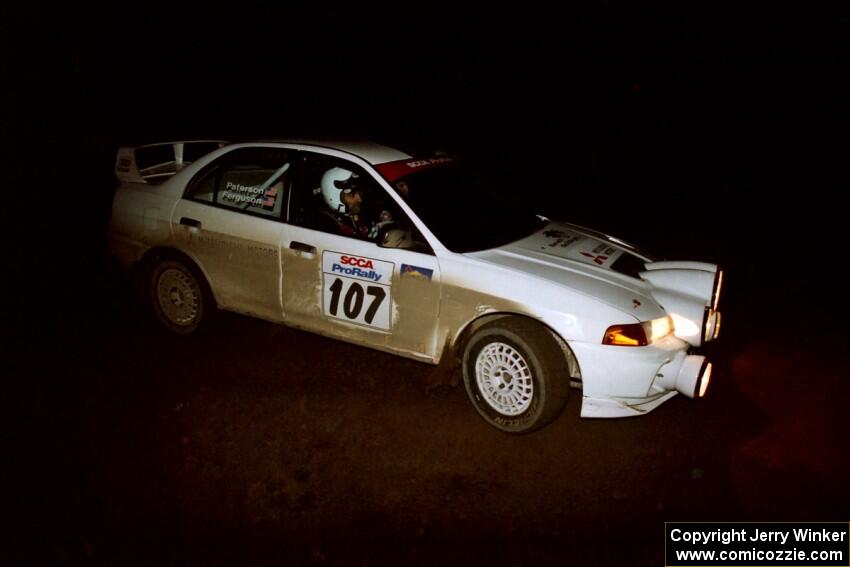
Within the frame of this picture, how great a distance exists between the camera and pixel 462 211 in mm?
4852

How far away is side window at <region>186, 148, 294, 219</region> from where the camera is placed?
4918 mm

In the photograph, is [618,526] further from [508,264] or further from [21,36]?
[21,36]

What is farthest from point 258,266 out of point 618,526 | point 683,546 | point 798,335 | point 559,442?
point 798,335

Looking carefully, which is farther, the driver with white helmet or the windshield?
the driver with white helmet

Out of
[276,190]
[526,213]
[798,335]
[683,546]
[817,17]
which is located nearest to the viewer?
[683,546]

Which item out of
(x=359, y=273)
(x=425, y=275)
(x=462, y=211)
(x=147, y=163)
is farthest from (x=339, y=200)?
(x=147, y=163)

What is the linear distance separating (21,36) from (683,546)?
19442mm

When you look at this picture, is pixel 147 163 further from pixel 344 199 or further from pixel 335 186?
pixel 344 199

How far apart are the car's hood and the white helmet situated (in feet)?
3.76

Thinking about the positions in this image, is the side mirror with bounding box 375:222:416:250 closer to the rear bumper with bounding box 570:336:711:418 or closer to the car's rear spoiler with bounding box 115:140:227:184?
the rear bumper with bounding box 570:336:711:418

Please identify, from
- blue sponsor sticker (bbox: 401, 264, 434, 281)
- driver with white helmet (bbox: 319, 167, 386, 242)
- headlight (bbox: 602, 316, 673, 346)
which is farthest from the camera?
driver with white helmet (bbox: 319, 167, 386, 242)

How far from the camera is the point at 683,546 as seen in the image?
3.49 m

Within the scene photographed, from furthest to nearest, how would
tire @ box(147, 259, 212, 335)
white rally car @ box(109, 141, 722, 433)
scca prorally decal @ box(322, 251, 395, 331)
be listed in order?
tire @ box(147, 259, 212, 335), scca prorally decal @ box(322, 251, 395, 331), white rally car @ box(109, 141, 722, 433)

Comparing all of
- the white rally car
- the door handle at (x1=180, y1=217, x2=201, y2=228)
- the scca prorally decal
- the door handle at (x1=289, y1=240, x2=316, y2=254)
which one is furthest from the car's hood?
the door handle at (x1=180, y1=217, x2=201, y2=228)
